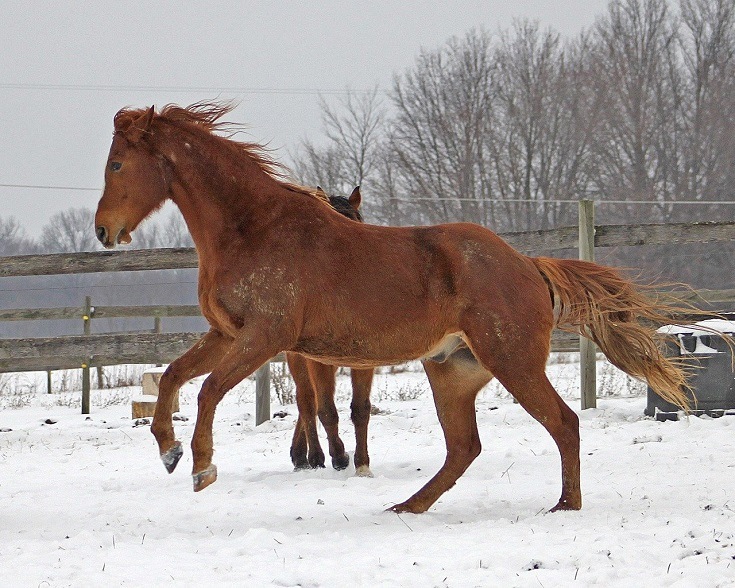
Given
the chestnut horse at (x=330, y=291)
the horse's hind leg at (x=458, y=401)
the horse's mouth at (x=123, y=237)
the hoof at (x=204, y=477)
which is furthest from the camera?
the horse's hind leg at (x=458, y=401)

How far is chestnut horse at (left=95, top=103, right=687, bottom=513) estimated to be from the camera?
4711mm

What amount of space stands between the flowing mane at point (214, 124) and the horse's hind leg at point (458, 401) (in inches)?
49.6

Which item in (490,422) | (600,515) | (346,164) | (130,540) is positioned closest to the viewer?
(130,540)

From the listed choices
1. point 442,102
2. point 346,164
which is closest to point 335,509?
point 346,164

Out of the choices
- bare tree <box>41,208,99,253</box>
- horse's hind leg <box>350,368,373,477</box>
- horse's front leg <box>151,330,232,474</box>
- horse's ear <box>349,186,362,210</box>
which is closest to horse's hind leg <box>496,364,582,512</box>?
horse's front leg <box>151,330,232,474</box>

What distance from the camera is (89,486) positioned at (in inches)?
239

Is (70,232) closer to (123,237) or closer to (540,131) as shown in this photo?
(540,131)

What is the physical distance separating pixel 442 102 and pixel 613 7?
28.1 feet

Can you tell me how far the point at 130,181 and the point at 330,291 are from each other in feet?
4.38

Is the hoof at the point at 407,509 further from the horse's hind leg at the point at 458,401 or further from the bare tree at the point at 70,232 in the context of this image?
the bare tree at the point at 70,232

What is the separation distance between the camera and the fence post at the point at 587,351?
29.6 ft

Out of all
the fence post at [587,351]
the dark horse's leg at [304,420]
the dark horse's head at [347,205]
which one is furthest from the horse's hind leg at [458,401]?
the fence post at [587,351]

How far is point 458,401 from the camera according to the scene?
207 inches

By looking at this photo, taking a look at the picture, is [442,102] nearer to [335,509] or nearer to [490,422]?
[490,422]
